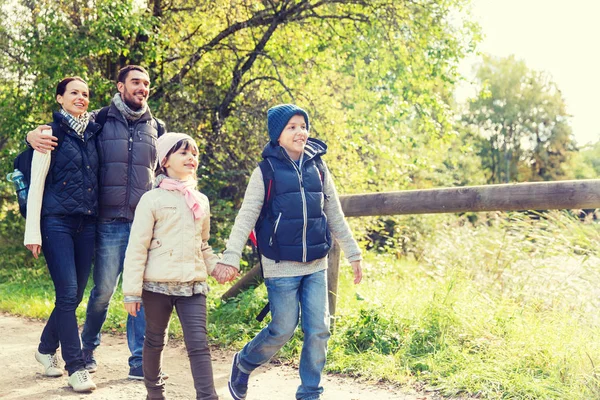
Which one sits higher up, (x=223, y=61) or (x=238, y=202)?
(x=223, y=61)

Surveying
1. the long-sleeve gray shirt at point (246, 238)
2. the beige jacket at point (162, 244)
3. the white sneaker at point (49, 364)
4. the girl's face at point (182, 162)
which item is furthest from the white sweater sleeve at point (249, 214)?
the white sneaker at point (49, 364)

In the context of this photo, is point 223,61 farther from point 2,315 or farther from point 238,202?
point 2,315

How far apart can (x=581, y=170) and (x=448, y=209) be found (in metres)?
45.1

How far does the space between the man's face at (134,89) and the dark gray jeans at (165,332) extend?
5.12 feet

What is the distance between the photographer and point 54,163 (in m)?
4.25

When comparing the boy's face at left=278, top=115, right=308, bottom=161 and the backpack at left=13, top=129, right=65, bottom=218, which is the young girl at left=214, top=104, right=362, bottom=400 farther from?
the backpack at left=13, top=129, right=65, bottom=218

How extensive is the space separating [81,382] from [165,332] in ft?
3.16

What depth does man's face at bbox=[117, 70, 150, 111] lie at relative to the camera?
4.46 meters

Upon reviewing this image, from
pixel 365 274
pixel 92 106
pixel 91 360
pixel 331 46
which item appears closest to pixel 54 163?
pixel 91 360

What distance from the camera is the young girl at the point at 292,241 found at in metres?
3.73

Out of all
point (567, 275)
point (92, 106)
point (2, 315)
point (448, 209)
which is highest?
point (92, 106)

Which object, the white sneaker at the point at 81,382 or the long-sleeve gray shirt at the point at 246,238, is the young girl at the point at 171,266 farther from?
the white sneaker at the point at 81,382

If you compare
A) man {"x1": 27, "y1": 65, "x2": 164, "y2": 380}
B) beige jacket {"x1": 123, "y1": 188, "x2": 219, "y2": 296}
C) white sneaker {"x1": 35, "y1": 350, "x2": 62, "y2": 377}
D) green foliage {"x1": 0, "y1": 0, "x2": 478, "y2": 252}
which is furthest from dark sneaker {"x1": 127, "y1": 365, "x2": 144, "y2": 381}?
green foliage {"x1": 0, "y1": 0, "x2": 478, "y2": 252}

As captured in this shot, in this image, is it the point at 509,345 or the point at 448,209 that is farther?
the point at 448,209
